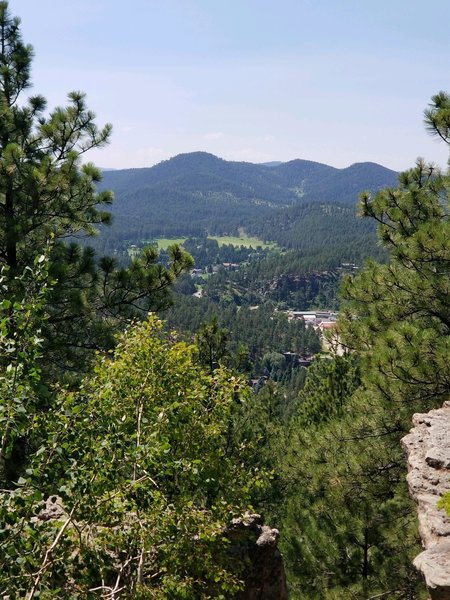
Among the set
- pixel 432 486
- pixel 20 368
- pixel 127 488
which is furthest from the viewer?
pixel 432 486

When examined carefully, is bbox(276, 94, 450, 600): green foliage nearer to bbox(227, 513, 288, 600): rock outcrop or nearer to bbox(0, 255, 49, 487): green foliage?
bbox(227, 513, 288, 600): rock outcrop

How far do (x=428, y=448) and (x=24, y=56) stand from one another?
11.6 meters

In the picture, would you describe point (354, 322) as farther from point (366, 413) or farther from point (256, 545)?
point (256, 545)

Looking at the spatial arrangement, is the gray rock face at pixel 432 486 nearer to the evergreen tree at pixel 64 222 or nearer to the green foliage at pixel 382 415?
the green foliage at pixel 382 415

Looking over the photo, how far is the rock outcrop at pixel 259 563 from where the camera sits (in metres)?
8.50

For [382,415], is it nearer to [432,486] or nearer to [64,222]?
[432,486]

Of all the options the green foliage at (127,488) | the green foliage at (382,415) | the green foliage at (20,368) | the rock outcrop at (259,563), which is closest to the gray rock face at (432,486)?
the green foliage at (382,415)

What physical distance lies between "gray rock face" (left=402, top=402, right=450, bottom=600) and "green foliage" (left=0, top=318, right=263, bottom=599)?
91.0 inches

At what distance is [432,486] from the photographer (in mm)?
6332

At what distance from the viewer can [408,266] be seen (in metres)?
9.55

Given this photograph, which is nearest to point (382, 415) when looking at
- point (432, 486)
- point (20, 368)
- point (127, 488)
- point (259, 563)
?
point (432, 486)

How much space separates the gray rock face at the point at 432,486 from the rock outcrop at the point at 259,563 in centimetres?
326

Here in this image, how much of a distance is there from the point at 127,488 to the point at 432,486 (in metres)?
4.25

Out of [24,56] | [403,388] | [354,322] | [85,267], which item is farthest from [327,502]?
[24,56]
